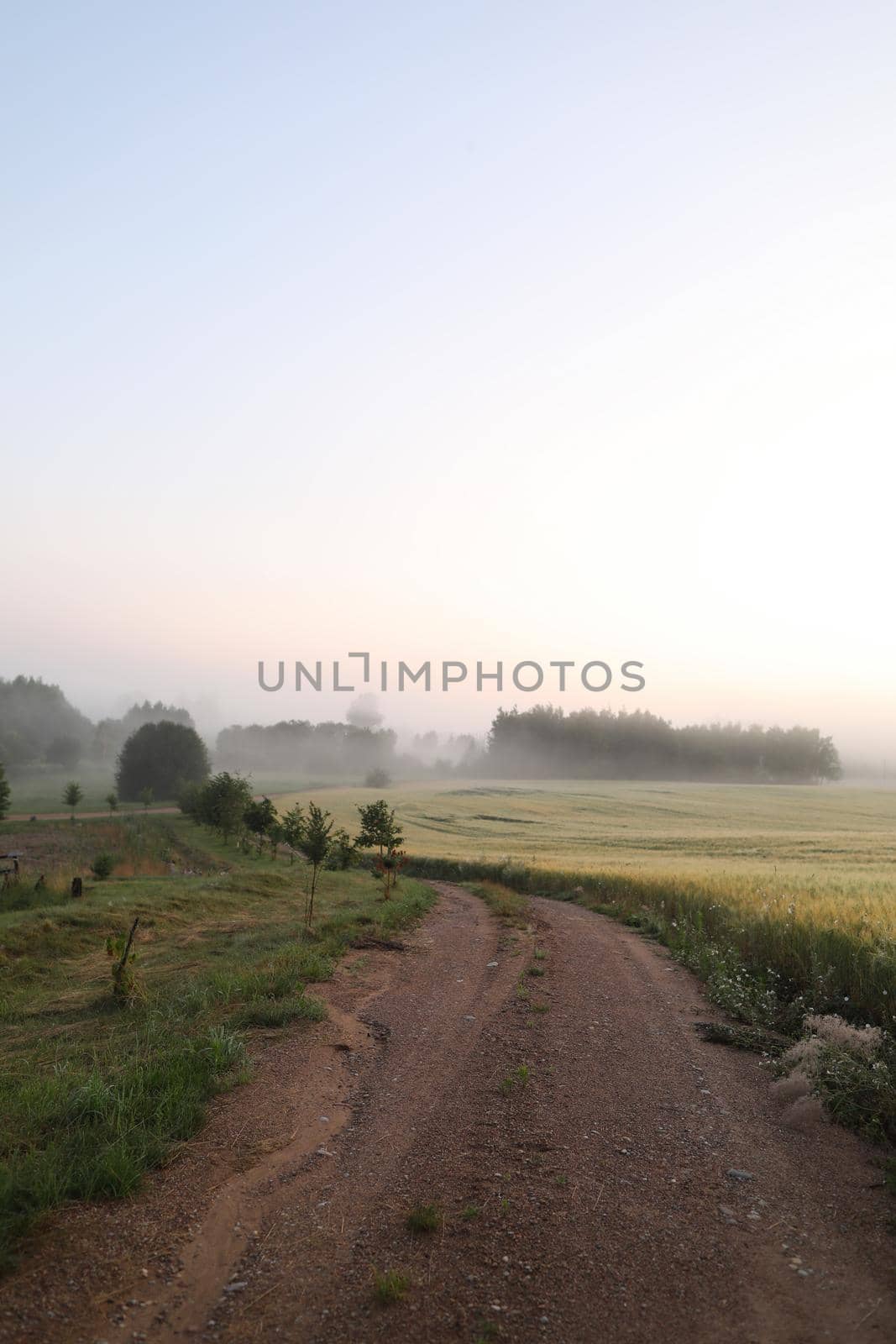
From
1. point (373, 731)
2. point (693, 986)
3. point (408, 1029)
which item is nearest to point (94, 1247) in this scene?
point (408, 1029)

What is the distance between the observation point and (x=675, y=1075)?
774 centimetres

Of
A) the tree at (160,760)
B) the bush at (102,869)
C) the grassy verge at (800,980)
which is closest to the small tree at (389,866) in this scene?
the grassy verge at (800,980)

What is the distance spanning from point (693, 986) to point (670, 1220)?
735 centimetres

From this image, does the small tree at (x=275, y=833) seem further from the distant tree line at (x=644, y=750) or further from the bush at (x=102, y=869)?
the distant tree line at (x=644, y=750)

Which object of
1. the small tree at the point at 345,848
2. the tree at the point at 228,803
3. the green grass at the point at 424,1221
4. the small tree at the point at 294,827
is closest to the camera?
the green grass at the point at 424,1221

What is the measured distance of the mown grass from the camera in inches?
205

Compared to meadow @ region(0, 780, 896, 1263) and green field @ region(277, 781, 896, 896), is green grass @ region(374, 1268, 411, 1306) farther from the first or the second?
green field @ region(277, 781, 896, 896)

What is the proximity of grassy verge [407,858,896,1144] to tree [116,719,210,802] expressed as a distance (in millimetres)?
62618

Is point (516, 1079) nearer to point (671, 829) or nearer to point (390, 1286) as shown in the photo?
point (390, 1286)

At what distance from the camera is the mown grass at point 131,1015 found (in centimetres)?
522

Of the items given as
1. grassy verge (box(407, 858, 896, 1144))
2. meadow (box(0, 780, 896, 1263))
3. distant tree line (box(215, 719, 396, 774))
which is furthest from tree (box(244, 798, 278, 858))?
distant tree line (box(215, 719, 396, 774))

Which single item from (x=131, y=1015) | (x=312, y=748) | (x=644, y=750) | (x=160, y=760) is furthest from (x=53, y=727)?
(x=131, y=1015)

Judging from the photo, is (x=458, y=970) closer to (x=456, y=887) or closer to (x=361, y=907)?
(x=361, y=907)

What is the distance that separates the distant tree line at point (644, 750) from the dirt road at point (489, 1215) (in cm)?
11834
